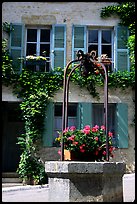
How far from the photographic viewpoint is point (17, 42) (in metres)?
12.5

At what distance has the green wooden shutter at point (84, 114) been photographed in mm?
11922

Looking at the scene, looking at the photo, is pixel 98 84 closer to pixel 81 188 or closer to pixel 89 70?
pixel 89 70

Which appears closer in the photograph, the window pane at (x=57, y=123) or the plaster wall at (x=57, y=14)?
the window pane at (x=57, y=123)

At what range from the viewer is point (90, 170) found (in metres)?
4.08

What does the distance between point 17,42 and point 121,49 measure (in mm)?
3896

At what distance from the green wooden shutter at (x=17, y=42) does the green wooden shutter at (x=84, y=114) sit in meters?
2.69

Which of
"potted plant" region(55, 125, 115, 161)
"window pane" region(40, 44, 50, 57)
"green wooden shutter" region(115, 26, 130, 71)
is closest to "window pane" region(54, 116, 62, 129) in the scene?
"window pane" region(40, 44, 50, 57)

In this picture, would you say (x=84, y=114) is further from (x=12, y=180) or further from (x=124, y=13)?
(x=124, y=13)

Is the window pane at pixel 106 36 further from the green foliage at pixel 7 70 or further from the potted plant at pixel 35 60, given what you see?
the green foliage at pixel 7 70

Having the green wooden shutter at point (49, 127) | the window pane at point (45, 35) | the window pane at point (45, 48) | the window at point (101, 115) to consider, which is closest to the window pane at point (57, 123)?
the green wooden shutter at point (49, 127)

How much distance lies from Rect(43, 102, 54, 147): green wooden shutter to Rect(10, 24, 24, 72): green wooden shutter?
75.1 inches

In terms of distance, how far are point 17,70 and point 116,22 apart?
13.7 ft

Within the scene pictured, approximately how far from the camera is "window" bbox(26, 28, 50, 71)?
12.5 metres

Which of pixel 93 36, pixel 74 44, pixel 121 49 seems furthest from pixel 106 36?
pixel 74 44
